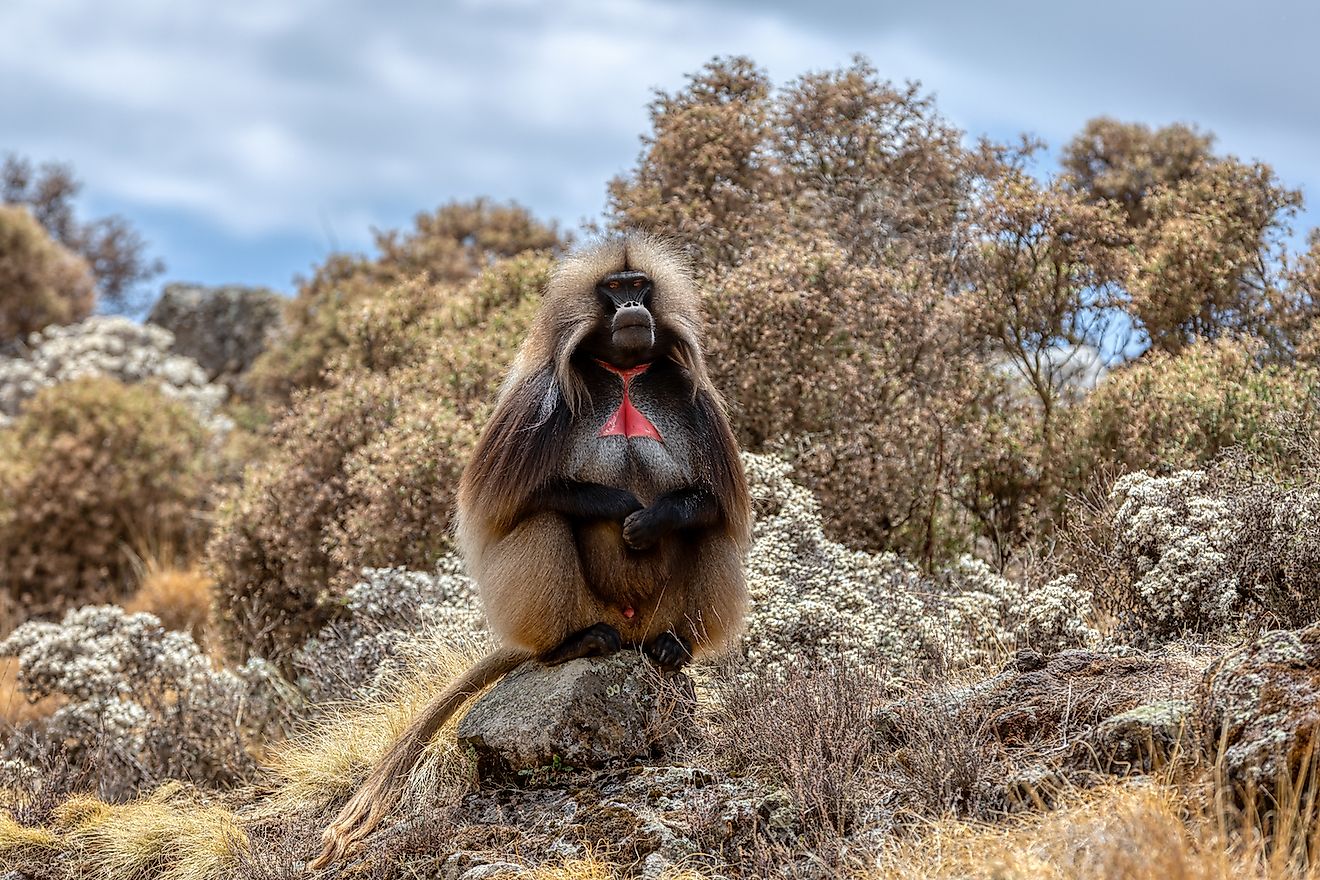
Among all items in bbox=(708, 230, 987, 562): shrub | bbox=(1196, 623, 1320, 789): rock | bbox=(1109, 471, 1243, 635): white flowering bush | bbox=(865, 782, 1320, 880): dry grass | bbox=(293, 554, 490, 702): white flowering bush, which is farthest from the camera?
bbox=(708, 230, 987, 562): shrub

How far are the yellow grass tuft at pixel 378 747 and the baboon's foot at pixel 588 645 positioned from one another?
69 cm

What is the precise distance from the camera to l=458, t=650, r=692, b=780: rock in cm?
518

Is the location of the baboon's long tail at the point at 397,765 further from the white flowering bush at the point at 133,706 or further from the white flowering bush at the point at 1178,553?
the white flowering bush at the point at 1178,553

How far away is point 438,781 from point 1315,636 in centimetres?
347

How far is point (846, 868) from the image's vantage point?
4133 millimetres

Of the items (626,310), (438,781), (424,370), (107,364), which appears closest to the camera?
(626,310)

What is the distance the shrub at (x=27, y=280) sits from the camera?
21.8 m

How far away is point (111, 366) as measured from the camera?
17016 millimetres

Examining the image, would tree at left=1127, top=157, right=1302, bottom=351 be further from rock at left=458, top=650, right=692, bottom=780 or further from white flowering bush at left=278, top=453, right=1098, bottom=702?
rock at left=458, top=650, right=692, bottom=780

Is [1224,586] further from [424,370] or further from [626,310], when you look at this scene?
[424,370]

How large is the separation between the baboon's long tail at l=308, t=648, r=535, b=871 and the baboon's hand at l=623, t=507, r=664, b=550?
2.58ft

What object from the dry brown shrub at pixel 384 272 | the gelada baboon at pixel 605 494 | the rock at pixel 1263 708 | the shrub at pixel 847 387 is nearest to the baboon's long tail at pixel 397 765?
the gelada baboon at pixel 605 494

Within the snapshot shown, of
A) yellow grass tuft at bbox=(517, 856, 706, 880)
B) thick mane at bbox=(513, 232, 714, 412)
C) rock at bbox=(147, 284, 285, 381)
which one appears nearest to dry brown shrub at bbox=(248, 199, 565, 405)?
rock at bbox=(147, 284, 285, 381)

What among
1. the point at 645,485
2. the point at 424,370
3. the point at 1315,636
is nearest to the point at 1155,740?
the point at 1315,636
